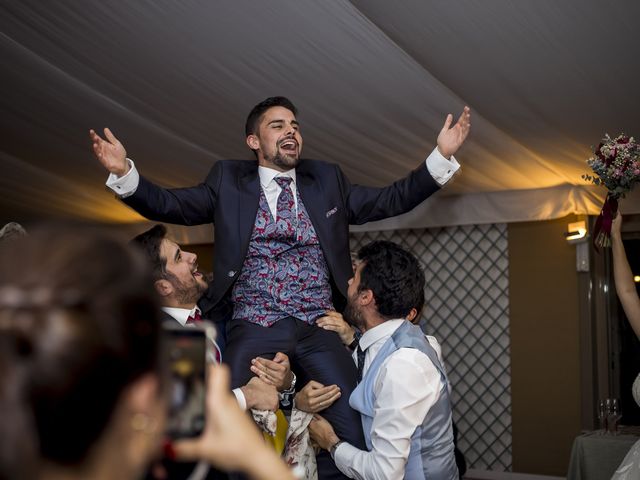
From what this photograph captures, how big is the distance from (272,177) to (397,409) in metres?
0.90

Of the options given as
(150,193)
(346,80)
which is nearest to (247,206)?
(150,193)

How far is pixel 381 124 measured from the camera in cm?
468

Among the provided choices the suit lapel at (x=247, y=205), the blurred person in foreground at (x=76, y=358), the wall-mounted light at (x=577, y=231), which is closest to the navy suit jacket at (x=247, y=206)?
the suit lapel at (x=247, y=205)

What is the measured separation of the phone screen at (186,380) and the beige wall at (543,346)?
5.73 meters

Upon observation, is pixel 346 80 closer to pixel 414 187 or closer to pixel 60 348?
pixel 414 187

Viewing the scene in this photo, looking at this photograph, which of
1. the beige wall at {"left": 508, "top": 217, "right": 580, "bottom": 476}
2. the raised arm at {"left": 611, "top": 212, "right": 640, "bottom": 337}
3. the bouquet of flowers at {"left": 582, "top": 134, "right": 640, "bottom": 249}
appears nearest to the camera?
the raised arm at {"left": 611, "top": 212, "right": 640, "bottom": 337}

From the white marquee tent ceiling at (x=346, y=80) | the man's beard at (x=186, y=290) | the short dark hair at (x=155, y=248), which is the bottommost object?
the man's beard at (x=186, y=290)

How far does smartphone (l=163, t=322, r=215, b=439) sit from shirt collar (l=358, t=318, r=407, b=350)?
1.71m

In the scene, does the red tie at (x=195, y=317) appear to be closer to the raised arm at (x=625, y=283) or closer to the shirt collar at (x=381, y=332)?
the shirt collar at (x=381, y=332)

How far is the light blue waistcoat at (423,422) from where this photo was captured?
7.65ft

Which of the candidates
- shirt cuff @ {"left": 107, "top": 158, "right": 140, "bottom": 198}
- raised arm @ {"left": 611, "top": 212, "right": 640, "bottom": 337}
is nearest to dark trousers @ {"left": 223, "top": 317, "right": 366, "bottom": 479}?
shirt cuff @ {"left": 107, "top": 158, "right": 140, "bottom": 198}

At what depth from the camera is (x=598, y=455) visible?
3568mm

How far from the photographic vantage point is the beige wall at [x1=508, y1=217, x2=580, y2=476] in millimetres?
6148

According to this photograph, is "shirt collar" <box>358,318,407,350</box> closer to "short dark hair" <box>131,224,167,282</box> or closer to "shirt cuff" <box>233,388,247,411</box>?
"shirt cuff" <box>233,388,247,411</box>
